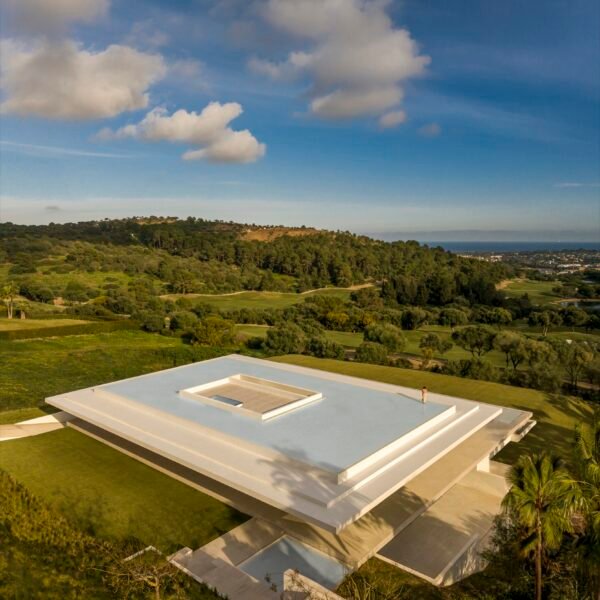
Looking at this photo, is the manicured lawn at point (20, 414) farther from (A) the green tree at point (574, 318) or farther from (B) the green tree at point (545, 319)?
(A) the green tree at point (574, 318)

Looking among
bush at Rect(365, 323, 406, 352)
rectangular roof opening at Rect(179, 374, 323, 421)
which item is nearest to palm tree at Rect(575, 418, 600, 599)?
rectangular roof opening at Rect(179, 374, 323, 421)

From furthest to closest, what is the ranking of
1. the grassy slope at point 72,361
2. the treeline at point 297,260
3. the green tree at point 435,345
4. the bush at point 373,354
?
the treeline at point 297,260 < the green tree at point 435,345 < the bush at point 373,354 < the grassy slope at point 72,361

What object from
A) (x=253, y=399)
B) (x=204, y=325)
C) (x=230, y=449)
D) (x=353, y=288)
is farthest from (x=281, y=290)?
(x=230, y=449)

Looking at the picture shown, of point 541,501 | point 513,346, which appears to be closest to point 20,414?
point 541,501

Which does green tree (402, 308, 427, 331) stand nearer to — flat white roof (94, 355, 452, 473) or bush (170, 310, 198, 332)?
bush (170, 310, 198, 332)

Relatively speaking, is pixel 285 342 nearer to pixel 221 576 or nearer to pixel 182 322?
pixel 182 322

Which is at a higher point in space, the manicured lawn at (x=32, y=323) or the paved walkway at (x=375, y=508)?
the manicured lawn at (x=32, y=323)

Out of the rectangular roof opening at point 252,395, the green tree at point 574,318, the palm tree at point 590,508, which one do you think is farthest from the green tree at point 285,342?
the green tree at point 574,318
